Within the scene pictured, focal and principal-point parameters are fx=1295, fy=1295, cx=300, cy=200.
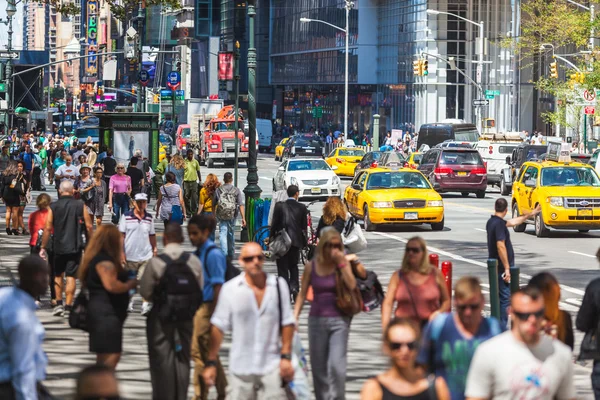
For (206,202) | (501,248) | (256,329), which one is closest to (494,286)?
(501,248)

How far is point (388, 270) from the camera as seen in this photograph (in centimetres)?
2175

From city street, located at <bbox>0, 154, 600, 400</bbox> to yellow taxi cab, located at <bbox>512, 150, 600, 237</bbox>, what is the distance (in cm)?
39

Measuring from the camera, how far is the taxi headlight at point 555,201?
27516mm

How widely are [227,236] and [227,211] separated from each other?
0.57 meters

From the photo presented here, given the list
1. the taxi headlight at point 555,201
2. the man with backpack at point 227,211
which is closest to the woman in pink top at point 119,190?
the man with backpack at point 227,211

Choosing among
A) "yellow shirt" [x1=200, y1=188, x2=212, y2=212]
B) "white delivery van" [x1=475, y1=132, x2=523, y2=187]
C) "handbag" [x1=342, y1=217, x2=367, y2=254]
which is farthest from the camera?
"white delivery van" [x1=475, y1=132, x2=523, y2=187]

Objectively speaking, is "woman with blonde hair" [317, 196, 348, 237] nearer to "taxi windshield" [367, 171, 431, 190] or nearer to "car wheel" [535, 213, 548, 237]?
"car wheel" [535, 213, 548, 237]

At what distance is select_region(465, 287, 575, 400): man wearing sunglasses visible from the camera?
6629 mm

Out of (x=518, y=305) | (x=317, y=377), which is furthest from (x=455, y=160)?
(x=518, y=305)

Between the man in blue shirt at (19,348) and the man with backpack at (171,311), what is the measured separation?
1954mm

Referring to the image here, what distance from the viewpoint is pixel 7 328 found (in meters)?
7.75

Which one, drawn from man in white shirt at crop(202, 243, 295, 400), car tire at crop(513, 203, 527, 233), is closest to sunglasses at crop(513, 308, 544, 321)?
man in white shirt at crop(202, 243, 295, 400)

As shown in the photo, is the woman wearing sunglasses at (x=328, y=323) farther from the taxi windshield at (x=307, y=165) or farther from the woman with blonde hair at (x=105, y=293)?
the taxi windshield at (x=307, y=165)

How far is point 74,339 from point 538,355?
8544 millimetres
